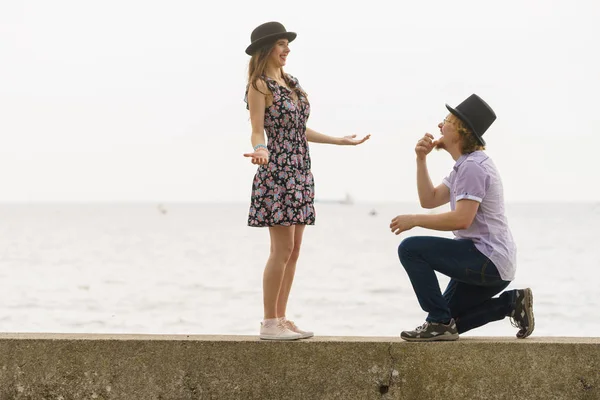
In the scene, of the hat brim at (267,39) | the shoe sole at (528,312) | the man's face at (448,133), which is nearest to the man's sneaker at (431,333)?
the shoe sole at (528,312)

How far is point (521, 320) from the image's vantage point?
453 centimetres

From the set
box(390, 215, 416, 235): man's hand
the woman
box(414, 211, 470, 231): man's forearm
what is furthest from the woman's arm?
box(414, 211, 470, 231): man's forearm

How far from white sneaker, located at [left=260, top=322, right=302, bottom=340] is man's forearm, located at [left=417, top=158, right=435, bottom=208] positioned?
100 centimetres

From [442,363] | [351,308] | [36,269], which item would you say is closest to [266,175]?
[442,363]

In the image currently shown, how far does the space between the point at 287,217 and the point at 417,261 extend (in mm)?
733

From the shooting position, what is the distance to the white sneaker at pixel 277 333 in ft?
14.9

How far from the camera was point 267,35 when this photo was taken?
4.78 metres

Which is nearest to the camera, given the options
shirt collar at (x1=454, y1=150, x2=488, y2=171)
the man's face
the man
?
the man

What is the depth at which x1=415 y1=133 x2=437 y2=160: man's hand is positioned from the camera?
4652 millimetres

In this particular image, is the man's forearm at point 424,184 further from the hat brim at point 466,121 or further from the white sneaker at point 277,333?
the white sneaker at point 277,333

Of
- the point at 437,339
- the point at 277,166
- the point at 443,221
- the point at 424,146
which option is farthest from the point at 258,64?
the point at 437,339

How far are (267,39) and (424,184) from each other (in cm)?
118

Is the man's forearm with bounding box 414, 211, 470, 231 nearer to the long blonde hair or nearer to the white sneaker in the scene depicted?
the white sneaker

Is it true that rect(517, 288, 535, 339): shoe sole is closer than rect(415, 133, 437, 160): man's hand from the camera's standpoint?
Yes
